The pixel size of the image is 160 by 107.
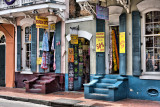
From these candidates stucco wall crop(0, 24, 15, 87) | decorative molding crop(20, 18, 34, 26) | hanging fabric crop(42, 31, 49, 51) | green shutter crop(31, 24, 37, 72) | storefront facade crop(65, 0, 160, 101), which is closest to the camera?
storefront facade crop(65, 0, 160, 101)

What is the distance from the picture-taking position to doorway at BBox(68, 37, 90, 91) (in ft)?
45.1

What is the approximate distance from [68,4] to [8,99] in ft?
20.3

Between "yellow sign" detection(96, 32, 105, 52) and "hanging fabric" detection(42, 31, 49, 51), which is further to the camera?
"hanging fabric" detection(42, 31, 49, 51)

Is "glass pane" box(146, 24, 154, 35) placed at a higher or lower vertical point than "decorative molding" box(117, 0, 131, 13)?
lower

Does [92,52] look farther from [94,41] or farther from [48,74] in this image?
[48,74]

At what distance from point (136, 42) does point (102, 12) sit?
2106mm

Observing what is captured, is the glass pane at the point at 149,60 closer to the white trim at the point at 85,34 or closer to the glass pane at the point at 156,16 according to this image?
the glass pane at the point at 156,16

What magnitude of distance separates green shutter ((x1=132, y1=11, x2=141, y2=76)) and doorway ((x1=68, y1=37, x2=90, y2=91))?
149 inches

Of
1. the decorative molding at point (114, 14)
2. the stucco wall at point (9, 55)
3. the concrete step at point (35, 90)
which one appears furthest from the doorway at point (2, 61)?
the decorative molding at point (114, 14)

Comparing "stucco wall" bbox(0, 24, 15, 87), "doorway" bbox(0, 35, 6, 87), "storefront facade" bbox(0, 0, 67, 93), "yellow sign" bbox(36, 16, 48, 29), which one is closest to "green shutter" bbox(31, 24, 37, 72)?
"storefront facade" bbox(0, 0, 67, 93)

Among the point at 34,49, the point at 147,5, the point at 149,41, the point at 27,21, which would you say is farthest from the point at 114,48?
the point at 27,21

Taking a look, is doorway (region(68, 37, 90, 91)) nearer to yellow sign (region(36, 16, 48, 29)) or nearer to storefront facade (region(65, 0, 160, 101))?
yellow sign (region(36, 16, 48, 29))

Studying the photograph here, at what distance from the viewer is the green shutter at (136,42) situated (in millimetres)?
10969

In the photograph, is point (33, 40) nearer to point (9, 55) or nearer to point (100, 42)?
point (9, 55)
